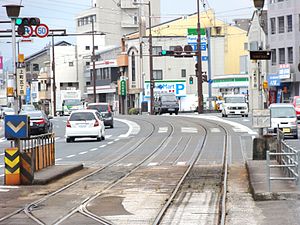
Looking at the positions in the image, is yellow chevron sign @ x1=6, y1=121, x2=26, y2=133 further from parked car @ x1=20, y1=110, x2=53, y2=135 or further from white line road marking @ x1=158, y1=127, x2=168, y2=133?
white line road marking @ x1=158, y1=127, x2=168, y2=133

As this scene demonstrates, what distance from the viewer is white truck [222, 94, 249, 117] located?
214 feet

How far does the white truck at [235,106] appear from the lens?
65.2 m

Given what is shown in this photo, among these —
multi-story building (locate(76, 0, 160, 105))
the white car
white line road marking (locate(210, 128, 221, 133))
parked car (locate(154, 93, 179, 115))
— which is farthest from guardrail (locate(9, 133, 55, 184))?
multi-story building (locate(76, 0, 160, 105))

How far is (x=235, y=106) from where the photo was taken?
217 ft

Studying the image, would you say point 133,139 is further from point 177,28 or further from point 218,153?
point 177,28

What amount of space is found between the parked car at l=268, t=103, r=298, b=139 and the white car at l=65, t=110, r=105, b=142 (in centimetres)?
862

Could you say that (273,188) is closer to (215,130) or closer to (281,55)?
(215,130)

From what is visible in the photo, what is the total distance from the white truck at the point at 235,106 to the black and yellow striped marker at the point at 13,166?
149 feet

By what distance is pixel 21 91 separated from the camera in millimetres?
22406

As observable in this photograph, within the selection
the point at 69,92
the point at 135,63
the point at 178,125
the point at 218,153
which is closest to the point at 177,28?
the point at 135,63

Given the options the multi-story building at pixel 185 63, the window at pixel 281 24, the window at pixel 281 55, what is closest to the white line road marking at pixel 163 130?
the window at pixel 281 55

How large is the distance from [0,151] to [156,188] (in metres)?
Result: 19.0

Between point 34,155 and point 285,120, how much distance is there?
20956 mm

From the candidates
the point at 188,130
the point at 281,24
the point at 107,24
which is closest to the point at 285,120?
the point at 188,130
